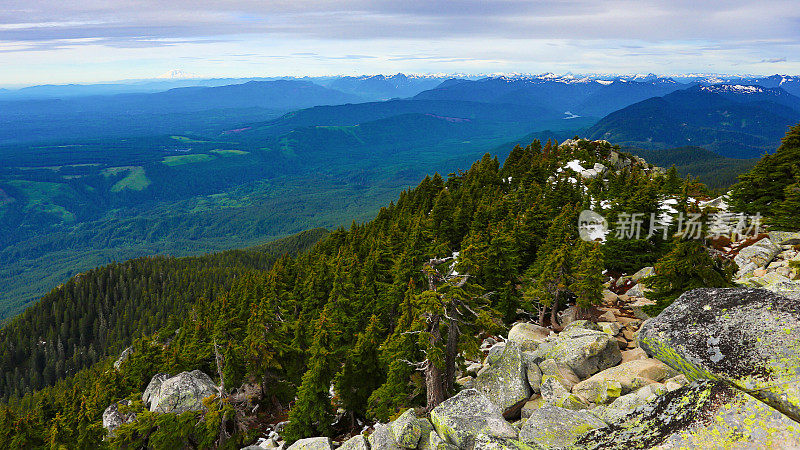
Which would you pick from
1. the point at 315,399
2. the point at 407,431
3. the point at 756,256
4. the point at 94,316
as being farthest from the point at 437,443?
the point at 94,316

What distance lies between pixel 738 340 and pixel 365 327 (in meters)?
31.1

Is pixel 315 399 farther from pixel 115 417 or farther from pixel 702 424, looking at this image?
pixel 702 424

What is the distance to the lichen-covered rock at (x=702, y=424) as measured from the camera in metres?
7.95

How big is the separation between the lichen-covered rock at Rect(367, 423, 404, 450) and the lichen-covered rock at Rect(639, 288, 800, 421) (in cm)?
975

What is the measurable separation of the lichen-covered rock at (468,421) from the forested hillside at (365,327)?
4.19 m

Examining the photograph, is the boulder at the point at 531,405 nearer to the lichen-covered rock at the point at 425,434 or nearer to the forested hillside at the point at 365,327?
the forested hillside at the point at 365,327

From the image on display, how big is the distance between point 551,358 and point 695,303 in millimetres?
7656

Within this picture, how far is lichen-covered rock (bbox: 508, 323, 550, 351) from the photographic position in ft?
74.0

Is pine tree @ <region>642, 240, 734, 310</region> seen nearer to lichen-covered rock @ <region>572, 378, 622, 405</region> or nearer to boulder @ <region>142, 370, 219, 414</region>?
lichen-covered rock @ <region>572, 378, 622, 405</region>

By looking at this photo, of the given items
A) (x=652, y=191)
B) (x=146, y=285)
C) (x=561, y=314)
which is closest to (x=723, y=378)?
(x=561, y=314)

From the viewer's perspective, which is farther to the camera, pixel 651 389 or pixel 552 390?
pixel 552 390

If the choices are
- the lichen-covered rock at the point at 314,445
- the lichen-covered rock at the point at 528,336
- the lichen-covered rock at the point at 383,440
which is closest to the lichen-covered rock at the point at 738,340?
the lichen-covered rock at the point at 528,336

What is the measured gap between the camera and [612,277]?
3812 cm

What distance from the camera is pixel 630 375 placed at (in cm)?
1511
